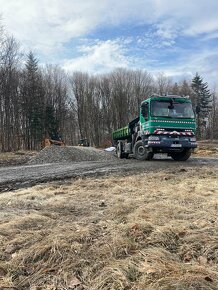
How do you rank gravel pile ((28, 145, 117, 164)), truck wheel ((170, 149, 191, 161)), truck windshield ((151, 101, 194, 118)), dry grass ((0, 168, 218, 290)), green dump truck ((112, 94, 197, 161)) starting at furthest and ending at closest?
gravel pile ((28, 145, 117, 164))
truck wheel ((170, 149, 191, 161))
truck windshield ((151, 101, 194, 118))
green dump truck ((112, 94, 197, 161))
dry grass ((0, 168, 218, 290))

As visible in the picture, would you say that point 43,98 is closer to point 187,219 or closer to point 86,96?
point 86,96

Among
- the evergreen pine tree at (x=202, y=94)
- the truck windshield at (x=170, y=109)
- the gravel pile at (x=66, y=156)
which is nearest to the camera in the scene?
the truck windshield at (x=170, y=109)

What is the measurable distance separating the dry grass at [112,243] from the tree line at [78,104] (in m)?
48.4

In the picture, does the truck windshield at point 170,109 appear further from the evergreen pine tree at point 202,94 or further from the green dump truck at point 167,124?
the evergreen pine tree at point 202,94

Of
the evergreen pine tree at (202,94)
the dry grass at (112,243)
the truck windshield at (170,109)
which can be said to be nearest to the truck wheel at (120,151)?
the truck windshield at (170,109)

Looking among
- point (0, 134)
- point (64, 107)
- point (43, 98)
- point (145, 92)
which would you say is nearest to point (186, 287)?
point (0, 134)

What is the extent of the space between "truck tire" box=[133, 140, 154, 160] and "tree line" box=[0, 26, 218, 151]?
3701 centimetres

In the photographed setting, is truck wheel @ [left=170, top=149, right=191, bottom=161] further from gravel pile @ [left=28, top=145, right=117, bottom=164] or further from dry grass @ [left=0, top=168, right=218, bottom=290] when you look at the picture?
dry grass @ [left=0, top=168, right=218, bottom=290]

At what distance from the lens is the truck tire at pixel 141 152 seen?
709 inches

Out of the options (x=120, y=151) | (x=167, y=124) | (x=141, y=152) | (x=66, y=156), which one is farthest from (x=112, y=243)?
(x=120, y=151)

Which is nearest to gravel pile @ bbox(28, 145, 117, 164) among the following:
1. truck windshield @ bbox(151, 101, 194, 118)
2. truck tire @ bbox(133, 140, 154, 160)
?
truck tire @ bbox(133, 140, 154, 160)

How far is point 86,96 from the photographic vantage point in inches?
2982

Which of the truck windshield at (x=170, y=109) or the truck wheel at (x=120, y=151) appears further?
the truck wheel at (x=120, y=151)

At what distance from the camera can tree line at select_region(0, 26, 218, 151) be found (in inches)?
2263
